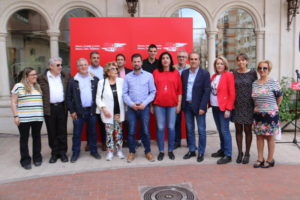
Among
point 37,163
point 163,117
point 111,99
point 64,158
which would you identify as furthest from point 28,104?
point 163,117

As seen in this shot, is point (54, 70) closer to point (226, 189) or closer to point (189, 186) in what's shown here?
point (189, 186)

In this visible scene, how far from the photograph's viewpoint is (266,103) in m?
4.45

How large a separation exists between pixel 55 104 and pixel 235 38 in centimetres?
502

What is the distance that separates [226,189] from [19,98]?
3464 millimetres

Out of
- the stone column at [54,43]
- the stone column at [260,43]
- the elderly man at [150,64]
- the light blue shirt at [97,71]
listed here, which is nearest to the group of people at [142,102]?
the light blue shirt at [97,71]

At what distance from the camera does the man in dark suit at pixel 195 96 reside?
4.82 metres

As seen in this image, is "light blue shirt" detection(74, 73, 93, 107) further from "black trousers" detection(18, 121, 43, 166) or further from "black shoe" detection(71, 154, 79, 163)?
"black shoe" detection(71, 154, 79, 163)

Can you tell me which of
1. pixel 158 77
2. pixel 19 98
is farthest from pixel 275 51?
pixel 19 98

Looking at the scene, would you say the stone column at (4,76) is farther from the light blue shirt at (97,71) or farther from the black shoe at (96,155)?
the black shoe at (96,155)

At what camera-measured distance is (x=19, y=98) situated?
4648 millimetres

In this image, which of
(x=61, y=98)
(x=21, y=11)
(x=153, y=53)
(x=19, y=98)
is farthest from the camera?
(x=21, y=11)

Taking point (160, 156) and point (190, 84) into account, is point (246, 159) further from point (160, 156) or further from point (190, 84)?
point (190, 84)

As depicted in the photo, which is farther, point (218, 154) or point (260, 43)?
point (260, 43)

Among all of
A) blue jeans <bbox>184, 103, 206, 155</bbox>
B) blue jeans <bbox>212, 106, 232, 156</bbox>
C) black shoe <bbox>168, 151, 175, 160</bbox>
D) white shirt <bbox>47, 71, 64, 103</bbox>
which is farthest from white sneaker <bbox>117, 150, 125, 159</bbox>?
blue jeans <bbox>212, 106, 232, 156</bbox>
